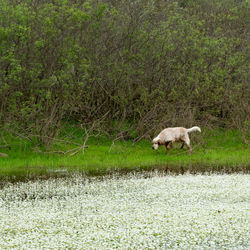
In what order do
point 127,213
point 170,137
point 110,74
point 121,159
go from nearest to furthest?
point 127,213
point 121,159
point 170,137
point 110,74

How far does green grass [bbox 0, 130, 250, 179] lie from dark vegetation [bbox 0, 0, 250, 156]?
66cm

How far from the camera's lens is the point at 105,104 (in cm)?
2803

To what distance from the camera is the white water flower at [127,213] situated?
32.6ft

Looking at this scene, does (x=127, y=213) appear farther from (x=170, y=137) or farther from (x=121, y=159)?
(x=170, y=137)

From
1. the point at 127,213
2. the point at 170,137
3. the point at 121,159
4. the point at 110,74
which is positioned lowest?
the point at 127,213

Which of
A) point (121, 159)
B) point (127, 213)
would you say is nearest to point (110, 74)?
point (121, 159)

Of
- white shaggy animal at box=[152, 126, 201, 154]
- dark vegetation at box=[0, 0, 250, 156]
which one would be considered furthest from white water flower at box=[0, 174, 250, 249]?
dark vegetation at box=[0, 0, 250, 156]

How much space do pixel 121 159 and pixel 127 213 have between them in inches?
389

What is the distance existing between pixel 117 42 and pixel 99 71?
220 centimetres

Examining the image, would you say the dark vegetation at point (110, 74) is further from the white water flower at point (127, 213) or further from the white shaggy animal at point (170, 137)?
the white water flower at point (127, 213)

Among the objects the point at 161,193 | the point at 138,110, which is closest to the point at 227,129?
the point at 138,110

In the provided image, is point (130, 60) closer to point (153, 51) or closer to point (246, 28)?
point (153, 51)

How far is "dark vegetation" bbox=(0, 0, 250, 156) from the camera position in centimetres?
2336

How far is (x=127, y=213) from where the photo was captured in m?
12.2
